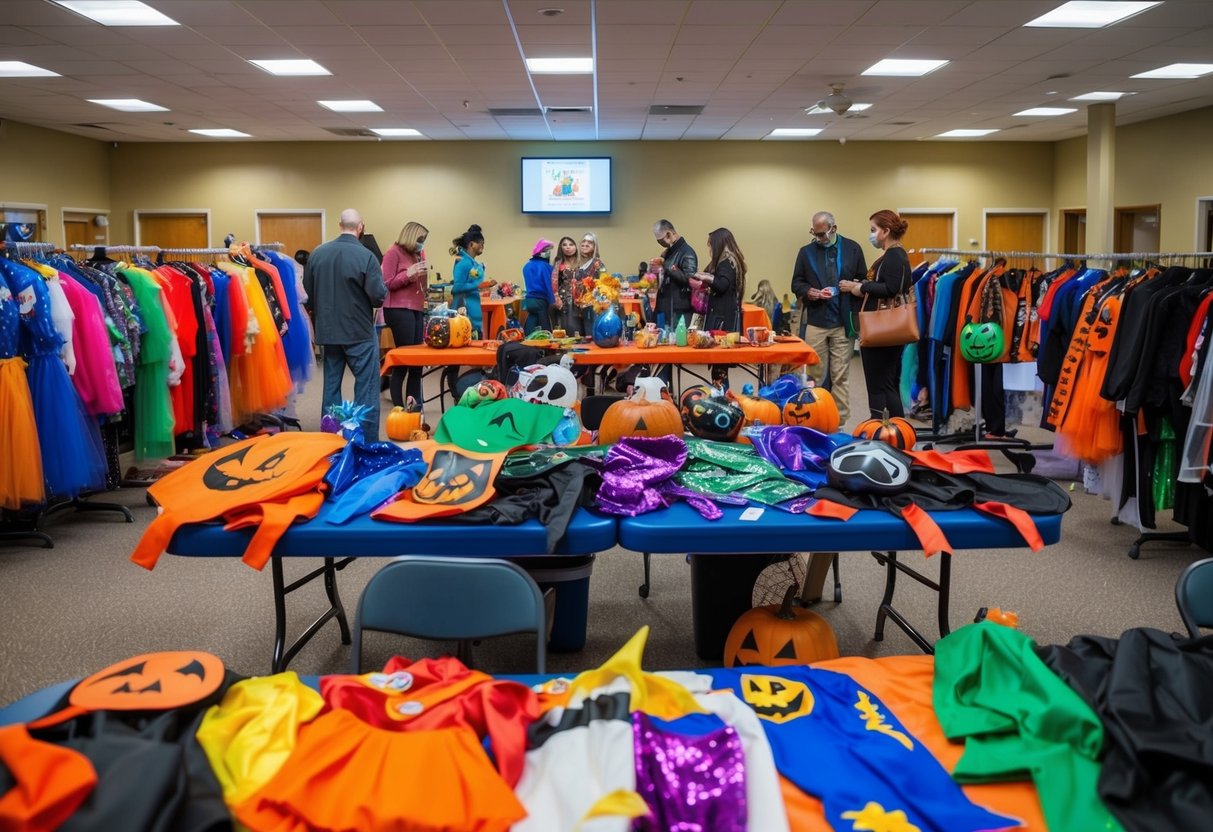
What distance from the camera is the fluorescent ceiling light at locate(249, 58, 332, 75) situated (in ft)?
27.4

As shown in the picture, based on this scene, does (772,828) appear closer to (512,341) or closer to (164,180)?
(512,341)

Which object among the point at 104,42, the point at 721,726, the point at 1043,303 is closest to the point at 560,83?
the point at 104,42

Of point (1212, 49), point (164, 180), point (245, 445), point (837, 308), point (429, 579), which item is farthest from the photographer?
point (164, 180)

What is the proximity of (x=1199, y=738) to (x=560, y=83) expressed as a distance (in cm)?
886

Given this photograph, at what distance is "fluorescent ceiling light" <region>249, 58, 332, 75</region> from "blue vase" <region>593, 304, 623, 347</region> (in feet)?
13.1

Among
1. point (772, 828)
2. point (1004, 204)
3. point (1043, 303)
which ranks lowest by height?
point (772, 828)

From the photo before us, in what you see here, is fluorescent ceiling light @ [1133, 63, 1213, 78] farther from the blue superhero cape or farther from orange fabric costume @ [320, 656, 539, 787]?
orange fabric costume @ [320, 656, 539, 787]

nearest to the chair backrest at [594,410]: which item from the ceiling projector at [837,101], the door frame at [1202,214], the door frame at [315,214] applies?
the ceiling projector at [837,101]

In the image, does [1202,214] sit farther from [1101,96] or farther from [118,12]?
[118,12]

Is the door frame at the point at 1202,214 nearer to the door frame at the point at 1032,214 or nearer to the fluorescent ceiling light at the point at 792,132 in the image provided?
the door frame at the point at 1032,214

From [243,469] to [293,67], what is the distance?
6831mm

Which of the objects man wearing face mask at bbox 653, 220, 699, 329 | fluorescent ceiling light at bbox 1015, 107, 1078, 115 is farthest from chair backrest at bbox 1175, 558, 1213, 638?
fluorescent ceiling light at bbox 1015, 107, 1078, 115

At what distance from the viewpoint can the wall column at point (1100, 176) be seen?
1056cm

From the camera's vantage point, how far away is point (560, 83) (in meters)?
9.48
